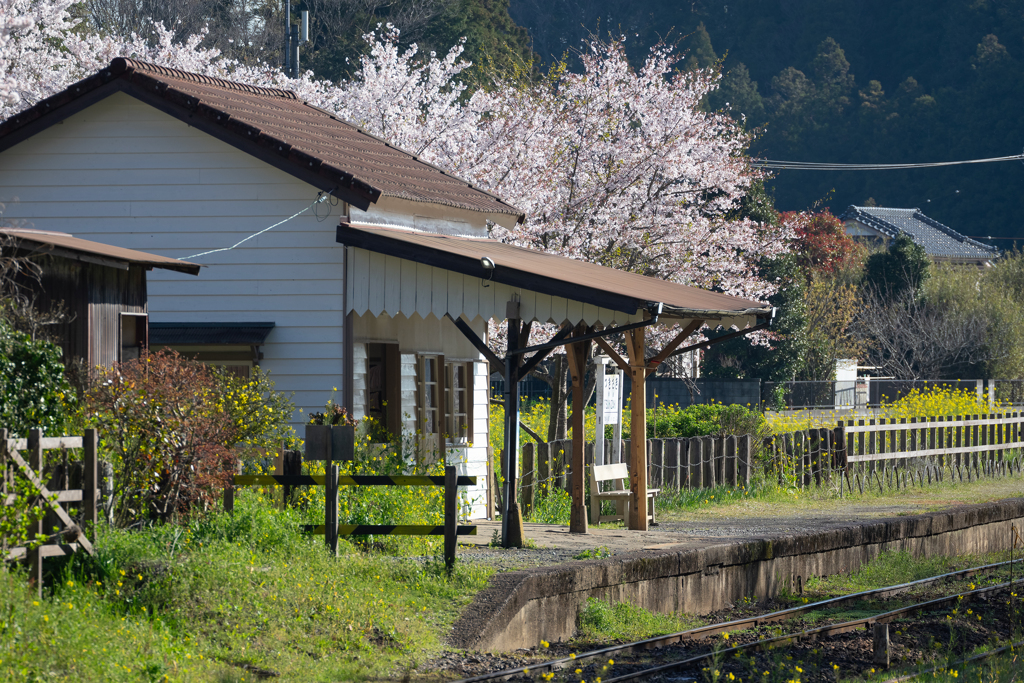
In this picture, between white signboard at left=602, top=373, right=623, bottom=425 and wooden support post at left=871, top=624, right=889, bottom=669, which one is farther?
Result: white signboard at left=602, top=373, right=623, bottom=425

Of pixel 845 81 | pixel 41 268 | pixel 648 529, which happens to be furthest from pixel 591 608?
pixel 845 81

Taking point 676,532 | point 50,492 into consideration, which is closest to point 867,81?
point 676,532

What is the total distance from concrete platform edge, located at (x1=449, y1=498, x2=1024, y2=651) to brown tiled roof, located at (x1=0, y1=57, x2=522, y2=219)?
503 cm

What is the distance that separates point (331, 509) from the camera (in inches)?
380

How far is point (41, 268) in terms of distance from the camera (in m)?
10.8

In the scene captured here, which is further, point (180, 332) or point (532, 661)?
point (180, 332)

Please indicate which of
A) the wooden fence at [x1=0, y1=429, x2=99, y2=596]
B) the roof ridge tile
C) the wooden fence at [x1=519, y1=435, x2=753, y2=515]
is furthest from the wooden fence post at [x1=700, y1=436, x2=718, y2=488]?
the wooden fence at [x1=0, y1=429, x2=99, y2=596]

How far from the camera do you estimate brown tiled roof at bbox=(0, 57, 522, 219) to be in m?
13.1

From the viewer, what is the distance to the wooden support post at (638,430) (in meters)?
12.7

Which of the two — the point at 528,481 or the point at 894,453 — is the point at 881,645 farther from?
the point at 894,453

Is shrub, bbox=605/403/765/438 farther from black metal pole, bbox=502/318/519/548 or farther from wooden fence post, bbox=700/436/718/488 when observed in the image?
black metal pole, bbox=502/318/519/548

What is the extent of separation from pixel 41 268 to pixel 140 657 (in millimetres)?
5054

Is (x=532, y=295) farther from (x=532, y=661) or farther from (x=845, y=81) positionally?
(x=845, y=81)

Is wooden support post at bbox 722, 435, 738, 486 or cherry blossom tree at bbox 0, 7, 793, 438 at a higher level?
cherry blossom tree at bbox 0, 7, 793, 438
